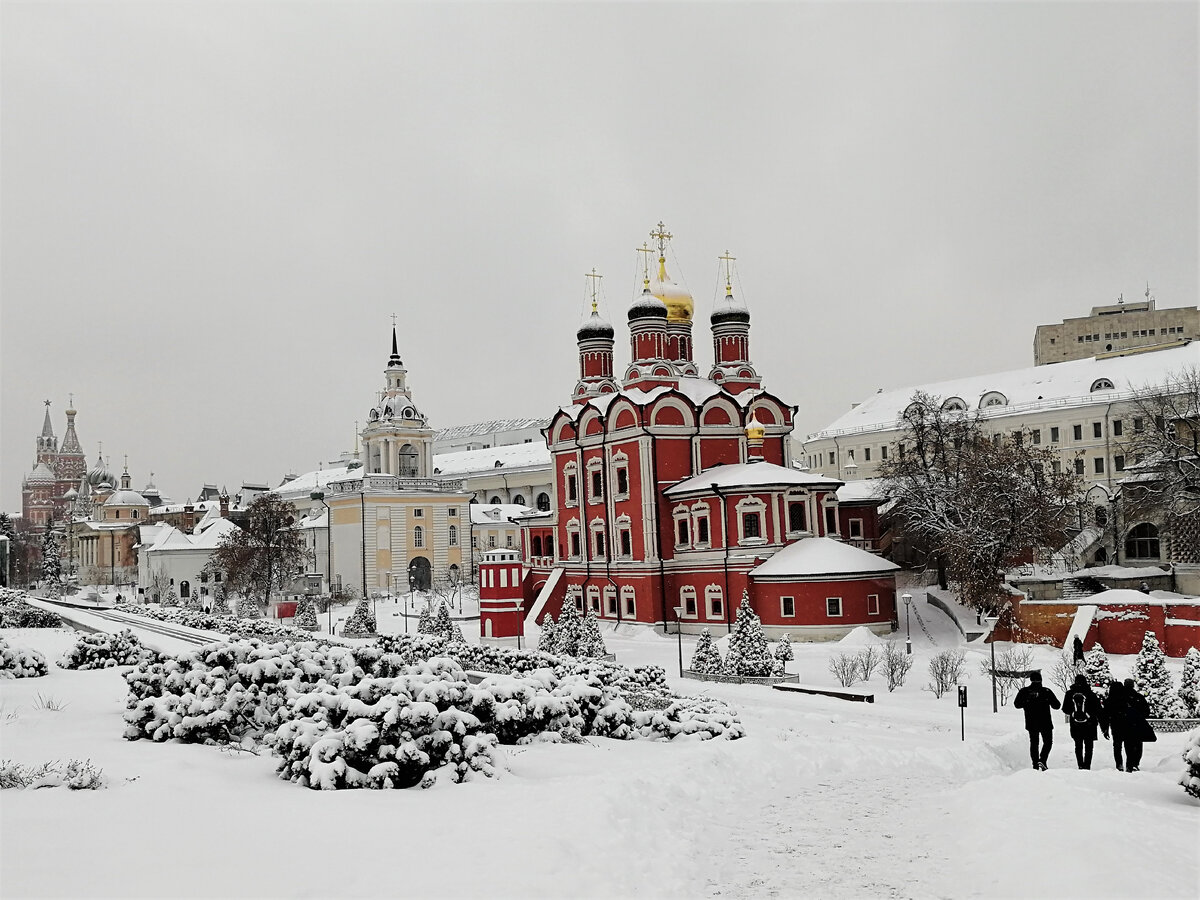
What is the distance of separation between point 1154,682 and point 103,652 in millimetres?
21541

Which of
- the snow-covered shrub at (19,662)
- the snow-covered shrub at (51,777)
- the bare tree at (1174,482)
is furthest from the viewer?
the bare tree at (1174,482)

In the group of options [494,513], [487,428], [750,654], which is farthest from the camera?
[487,428]

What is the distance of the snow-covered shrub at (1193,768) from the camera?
1100cm

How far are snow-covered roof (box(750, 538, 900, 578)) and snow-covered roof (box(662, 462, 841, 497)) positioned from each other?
2512 millimetres

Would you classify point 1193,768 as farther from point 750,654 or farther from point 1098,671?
point 750,654

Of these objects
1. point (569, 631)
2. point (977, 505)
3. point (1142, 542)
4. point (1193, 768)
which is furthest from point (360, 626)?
point (1193, 768)

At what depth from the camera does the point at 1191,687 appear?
18625 millimetres

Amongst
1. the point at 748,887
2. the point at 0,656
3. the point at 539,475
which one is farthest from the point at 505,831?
the point at 539,475

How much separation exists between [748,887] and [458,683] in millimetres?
5520

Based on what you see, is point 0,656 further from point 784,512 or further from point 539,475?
point 539,475

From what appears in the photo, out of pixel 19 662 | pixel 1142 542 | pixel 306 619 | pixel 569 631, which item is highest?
pixel 1142 542

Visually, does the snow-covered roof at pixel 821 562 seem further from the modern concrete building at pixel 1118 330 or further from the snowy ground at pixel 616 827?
the modern concrete building at pixel 1118 330

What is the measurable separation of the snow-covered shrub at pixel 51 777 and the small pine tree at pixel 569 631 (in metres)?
17.7

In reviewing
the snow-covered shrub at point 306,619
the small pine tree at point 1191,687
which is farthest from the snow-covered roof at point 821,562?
the snow-covered shrub at point 306,619
